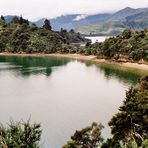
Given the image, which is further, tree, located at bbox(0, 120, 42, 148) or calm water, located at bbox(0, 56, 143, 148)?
calm water, located at bbox(0, 56, 143, 148)

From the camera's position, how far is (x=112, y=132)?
4388cm

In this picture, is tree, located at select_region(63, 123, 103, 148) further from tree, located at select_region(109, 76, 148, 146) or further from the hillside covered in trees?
the hillside covered in trees

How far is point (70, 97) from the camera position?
9031 centimetres

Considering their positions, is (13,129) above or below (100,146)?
above

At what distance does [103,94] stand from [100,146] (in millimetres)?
55094

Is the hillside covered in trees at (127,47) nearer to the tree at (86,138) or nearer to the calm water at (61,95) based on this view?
the calm water at (61,95)

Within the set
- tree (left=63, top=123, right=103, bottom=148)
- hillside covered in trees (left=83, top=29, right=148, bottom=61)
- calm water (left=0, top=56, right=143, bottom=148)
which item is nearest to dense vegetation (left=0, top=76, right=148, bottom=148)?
tree (left=63, top=123, right=103, bottom=148)

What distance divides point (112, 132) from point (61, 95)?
5028 centimetres

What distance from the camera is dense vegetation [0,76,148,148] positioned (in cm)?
3431

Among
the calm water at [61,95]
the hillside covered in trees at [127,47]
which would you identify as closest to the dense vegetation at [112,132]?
the calm water at [61,95]

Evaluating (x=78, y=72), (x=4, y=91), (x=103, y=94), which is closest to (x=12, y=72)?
(x=78, y=72)

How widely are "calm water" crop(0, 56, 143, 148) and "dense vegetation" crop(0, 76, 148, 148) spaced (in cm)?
1023

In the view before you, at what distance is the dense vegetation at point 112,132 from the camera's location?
113 feet

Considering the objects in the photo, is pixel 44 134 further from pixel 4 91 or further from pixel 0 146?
pixel 4 91
